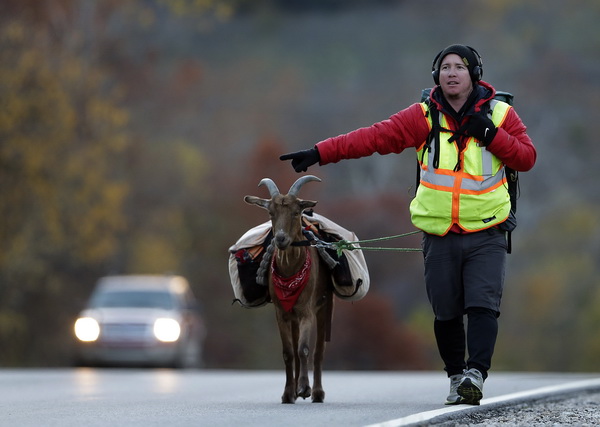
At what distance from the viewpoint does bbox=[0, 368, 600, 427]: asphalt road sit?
11.8m

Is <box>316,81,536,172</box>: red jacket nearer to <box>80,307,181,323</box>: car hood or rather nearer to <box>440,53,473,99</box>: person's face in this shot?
<box>440,53,473,99</box>: person's face

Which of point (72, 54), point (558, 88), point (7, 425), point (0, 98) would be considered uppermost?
point (558, 88)

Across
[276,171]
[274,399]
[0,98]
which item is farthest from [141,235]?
[274,399]

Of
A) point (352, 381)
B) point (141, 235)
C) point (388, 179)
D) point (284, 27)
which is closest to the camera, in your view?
point (352, 381)

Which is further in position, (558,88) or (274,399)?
(558,88)

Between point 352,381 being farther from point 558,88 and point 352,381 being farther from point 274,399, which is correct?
point 558,88

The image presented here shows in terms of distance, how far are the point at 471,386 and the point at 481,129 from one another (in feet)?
6.09

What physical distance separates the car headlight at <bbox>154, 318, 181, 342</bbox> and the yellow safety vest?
18.8 m

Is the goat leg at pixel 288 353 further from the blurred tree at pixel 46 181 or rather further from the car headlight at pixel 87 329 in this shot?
the blurred tree at pixel 46 181

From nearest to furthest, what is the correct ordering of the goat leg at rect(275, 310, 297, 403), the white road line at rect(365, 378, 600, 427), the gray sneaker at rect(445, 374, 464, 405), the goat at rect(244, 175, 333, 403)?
the white road line at rect(365, 378, 600, 427), the gray sneaker at rect(445, 374, 464, 405), the goat at rect(244, 175, 333, 403), the goat leg at rect(275, 310, 297, 403)

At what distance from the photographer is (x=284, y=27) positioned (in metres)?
120

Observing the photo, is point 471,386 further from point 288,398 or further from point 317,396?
point 317,396

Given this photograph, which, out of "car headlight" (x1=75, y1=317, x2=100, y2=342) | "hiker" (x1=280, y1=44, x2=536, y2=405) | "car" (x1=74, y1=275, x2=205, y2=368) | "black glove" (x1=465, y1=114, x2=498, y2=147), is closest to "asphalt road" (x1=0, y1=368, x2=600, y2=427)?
"hiker" (x1=280, y1=44, x2=536, y2=405)

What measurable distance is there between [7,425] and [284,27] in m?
110
